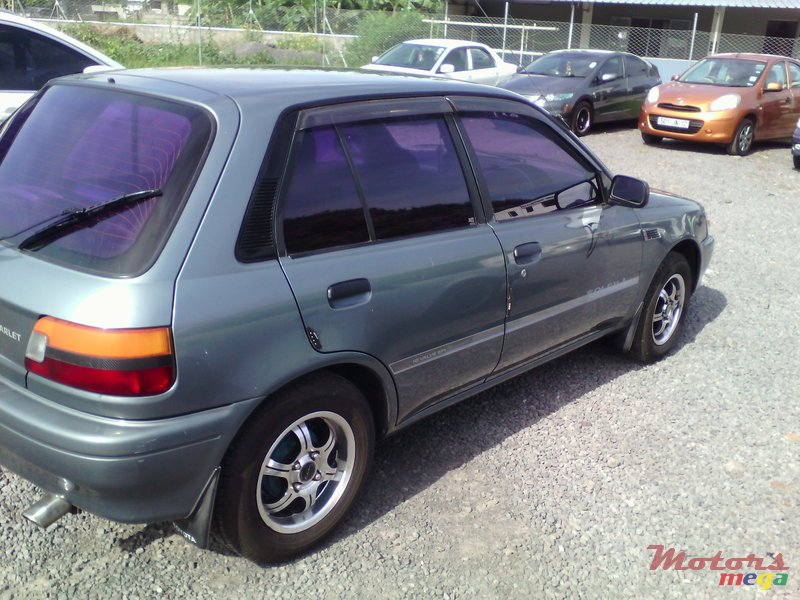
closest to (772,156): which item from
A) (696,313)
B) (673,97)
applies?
(673,97)

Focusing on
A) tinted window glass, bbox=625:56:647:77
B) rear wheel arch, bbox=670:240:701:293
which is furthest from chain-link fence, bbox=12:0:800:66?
rear wheel arch, bbox=670:240:701:293

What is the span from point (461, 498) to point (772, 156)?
12.3m

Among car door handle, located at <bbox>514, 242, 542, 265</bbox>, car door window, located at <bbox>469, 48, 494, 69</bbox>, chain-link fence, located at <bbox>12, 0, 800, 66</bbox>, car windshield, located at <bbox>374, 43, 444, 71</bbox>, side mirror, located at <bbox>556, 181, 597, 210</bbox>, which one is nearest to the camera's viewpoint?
car door handle, located at <bbox>514, 242, 542, 265</bbox>

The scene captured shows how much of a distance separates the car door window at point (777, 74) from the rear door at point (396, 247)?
12067 millimetres

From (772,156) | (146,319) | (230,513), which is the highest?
(146,319)

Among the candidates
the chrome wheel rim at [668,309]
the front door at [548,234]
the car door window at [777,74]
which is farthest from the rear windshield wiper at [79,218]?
the car door window at [777,74]

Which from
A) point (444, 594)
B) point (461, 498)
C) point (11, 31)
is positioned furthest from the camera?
point (11, 31)

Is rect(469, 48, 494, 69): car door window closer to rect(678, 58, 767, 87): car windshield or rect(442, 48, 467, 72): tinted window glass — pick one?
rect(442, 48, 467, 72): tinted window glass

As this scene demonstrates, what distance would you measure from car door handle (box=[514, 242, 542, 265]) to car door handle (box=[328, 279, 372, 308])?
964mm

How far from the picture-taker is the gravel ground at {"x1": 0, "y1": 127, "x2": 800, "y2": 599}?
306cm

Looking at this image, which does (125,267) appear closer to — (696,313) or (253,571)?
(253,571)

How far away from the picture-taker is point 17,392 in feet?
8.88

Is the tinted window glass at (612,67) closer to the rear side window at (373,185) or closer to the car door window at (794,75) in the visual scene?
the car door window at (794,75)

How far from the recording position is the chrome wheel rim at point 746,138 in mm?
13336
